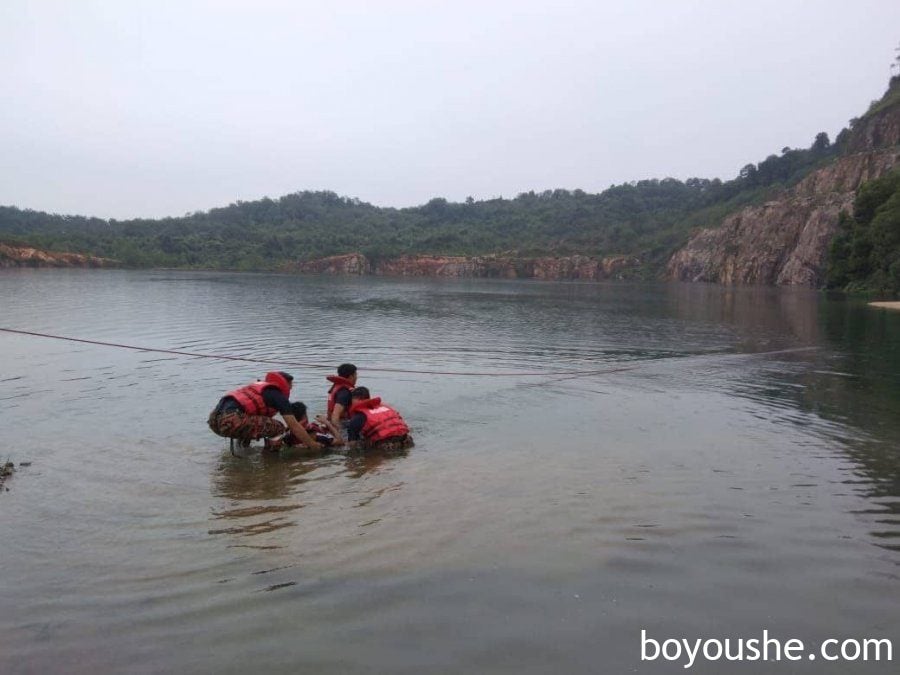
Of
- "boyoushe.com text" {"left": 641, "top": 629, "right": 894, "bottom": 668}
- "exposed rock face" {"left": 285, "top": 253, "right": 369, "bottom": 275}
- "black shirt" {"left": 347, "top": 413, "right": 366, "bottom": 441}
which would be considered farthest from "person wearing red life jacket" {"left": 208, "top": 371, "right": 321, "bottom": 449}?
"exposed rock face" {"left": 285, "top": 253, "right": 369, "bottom": 275}

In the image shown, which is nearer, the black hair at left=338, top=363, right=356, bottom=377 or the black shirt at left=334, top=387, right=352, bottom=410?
the black hair at left=338, top=363, right=356, bottom=377

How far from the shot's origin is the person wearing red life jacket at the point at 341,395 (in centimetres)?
1131

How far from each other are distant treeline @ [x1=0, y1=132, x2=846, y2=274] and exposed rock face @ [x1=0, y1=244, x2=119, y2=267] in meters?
4.11

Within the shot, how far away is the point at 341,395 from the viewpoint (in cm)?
1141

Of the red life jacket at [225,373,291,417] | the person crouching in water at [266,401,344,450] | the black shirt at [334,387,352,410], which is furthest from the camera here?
the black shirt at [334,387,352,410]

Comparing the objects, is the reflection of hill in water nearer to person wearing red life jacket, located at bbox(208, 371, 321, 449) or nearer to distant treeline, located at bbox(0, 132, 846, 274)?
person wearing red life jacket, located at bbox(208, 371, 321, 449)

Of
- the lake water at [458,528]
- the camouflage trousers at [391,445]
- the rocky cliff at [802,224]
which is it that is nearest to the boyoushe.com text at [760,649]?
the lake water at [458,528]

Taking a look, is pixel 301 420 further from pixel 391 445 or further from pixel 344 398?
pixel 391 445

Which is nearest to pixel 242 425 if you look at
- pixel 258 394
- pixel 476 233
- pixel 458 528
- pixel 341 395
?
pixel 258 394

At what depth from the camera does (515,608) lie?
214 inches

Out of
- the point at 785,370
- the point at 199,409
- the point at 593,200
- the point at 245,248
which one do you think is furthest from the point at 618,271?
the point at 199,409

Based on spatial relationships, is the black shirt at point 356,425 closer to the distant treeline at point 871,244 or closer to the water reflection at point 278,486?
the water reflection at point 278,486

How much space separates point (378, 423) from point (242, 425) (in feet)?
6.93

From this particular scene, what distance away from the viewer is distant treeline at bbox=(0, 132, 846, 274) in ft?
470
